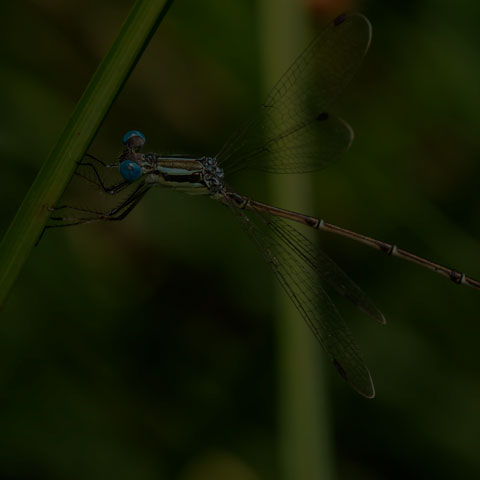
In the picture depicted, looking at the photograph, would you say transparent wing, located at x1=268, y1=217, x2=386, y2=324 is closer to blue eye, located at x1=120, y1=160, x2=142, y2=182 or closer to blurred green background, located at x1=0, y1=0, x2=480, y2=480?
blue eye, located at x1=120, y1=160, x2=142, y2=182

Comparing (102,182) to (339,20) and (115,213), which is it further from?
(339,20)

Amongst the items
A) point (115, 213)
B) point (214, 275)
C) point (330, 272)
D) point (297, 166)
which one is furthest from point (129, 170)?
point (214, 275)

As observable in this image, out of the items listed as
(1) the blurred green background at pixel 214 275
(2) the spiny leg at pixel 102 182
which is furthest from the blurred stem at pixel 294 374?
(2) the spiny leg at pixel 102 182

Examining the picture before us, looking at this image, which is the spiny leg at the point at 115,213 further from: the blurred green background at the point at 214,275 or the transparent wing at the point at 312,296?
the blurred green background at the point at 214,275

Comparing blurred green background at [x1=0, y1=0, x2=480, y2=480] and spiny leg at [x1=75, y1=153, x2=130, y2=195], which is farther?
blurred green background at [x1=0, y1=0, x2=480, y2=480]

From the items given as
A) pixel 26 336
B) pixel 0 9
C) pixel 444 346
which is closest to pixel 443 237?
pixel 444 346

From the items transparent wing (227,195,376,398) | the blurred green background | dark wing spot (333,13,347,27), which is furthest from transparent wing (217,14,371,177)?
the blurred green background

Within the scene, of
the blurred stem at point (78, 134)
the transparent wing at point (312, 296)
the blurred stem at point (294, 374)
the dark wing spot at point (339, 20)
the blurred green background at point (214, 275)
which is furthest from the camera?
the blurred green background at point (214, 275)
